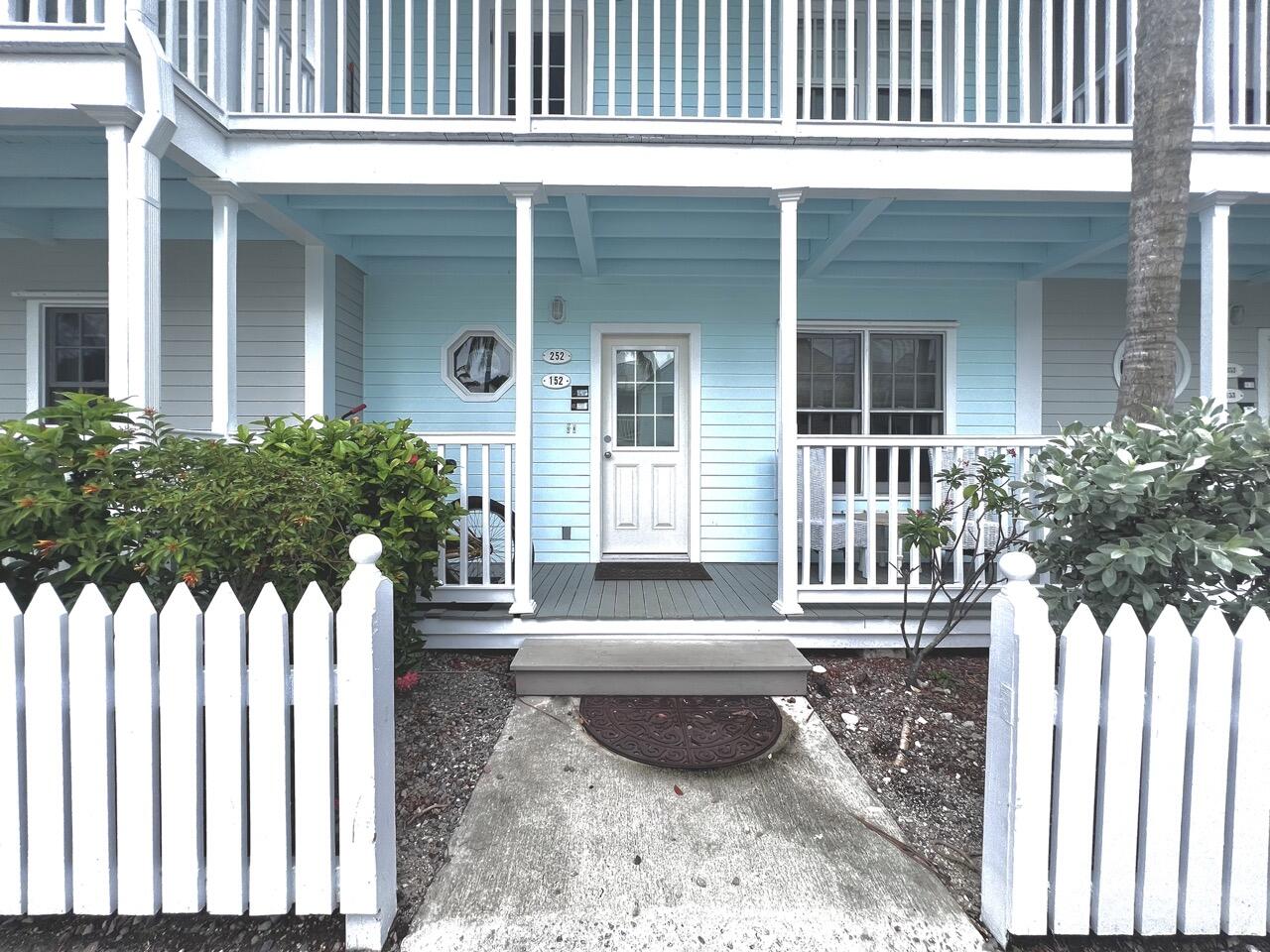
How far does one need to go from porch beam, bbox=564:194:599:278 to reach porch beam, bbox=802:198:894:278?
1278mm

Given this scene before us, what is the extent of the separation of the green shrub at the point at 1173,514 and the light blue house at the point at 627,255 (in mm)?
1282

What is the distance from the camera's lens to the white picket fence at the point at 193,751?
1625mm

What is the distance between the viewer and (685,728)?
2.86 m

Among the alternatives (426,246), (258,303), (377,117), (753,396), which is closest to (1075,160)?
(753,396)

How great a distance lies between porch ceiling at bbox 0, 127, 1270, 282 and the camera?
4324mm

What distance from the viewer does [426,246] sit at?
5195 mm

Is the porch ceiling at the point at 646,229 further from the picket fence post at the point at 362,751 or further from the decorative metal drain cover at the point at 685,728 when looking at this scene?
the picket fence post at the point at 362,751

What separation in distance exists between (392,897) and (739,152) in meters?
3.93

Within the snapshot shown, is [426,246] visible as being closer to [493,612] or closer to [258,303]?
[258,303]

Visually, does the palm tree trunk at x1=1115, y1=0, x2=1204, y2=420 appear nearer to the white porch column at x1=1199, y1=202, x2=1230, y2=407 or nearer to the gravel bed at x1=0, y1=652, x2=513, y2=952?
the white porch column at x1=1199, y1=202, x2=1230, y2=407

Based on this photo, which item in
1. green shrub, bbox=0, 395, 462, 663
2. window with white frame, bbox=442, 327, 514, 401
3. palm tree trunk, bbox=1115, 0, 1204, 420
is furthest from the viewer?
window with white frame, bbox=442, 327, 514, 401

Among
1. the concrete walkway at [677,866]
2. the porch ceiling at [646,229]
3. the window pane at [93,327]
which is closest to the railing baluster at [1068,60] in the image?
the porch ceiling at [646,229]

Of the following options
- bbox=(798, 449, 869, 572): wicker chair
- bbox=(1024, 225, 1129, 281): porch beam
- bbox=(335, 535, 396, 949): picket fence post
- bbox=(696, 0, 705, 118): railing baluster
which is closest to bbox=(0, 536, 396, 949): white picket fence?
bbox=(335, 535, 396, 949): picket fence post

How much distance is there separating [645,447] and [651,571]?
45.4 inches
